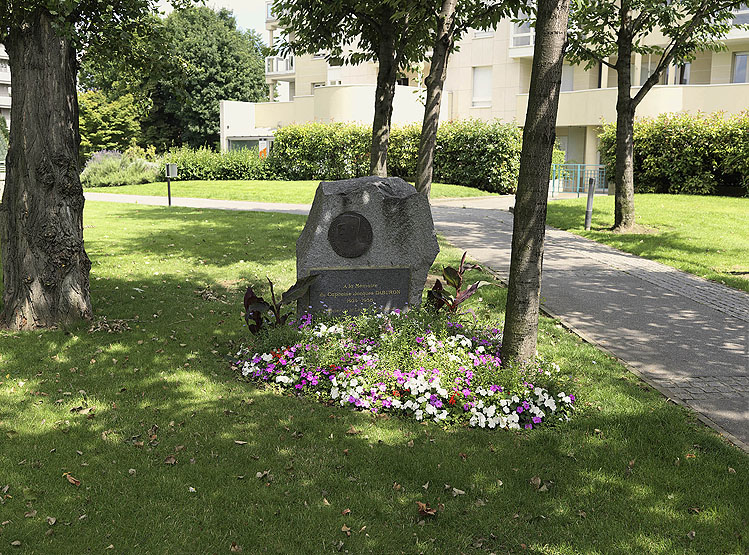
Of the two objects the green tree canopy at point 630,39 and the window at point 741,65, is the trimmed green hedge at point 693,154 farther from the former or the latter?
the window at point 741,65

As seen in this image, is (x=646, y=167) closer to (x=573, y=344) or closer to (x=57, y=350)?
(x=573, y=344)

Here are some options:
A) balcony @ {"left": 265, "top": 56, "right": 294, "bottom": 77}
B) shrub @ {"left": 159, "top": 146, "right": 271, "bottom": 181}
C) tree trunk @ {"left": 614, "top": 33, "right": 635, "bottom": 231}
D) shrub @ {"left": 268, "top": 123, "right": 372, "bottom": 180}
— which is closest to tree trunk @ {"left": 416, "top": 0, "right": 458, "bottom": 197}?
tree trunk @ {"left": 614, "top": 33, "right": 635, "bottom": 231}

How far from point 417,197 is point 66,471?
4198 mm

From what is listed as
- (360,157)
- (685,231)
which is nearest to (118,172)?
(360,157)

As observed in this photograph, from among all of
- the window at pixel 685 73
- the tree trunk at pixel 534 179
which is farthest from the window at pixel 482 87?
the tree trunk at pixel 534 179

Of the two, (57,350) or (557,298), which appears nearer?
(57,350)

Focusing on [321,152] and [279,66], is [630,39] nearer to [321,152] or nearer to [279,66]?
[321,152]

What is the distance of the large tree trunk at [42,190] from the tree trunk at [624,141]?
35.6 ft

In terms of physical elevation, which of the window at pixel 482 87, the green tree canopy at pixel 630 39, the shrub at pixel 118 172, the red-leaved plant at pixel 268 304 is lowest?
the red-leaved plant at pixel 268 304

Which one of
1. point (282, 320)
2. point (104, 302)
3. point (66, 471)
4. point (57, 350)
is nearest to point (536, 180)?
point (282, 320)

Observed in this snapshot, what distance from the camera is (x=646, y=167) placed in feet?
72.6

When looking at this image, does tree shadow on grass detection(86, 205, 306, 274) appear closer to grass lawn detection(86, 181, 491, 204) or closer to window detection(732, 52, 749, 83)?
grass lawn detection(86, 181, 491, 204)

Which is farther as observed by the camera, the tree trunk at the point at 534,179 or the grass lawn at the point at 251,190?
the grass lawn at the point at 251,190

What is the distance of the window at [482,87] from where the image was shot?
34.2 m
